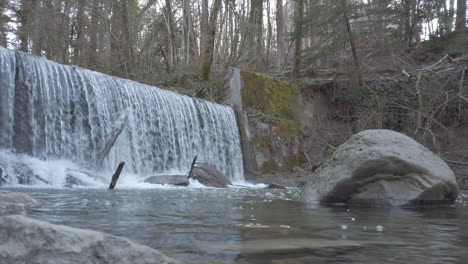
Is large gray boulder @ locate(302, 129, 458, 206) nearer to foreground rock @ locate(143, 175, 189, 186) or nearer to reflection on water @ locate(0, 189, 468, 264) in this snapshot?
reflection on water @ locate(0, 189, 468, 264)

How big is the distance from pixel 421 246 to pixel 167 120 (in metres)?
10.9

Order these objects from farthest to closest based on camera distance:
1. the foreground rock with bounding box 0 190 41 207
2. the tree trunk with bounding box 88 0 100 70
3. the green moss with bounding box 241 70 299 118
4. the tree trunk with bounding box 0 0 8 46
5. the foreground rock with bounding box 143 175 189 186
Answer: the tree trunk with bounding box 0 0 8 46, the tree trunk with bounding box 88 0 100 70, the green moss with bounding box 241 70 299 118, the foreground rock with bounding box 143 175 189 186, the foreground rock with bounding box 0 190 41 207

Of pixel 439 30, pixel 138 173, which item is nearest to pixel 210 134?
pixel 138 173

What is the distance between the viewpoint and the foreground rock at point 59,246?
1634mm

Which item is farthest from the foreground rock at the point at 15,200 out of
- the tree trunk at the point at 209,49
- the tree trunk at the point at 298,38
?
the tree trunk at the point at 298,38

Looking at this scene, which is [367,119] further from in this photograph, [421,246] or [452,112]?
[421,246]

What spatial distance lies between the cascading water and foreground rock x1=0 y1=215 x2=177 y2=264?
8.26 metres

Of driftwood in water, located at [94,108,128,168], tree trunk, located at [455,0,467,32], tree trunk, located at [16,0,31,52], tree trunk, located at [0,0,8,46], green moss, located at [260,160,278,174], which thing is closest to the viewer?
driftwood in water, located at [94,108,128,168]

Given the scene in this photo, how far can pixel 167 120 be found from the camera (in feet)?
43.3

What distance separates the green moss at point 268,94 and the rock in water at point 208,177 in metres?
5.48

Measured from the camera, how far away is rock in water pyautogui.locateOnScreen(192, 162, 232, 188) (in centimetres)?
1026

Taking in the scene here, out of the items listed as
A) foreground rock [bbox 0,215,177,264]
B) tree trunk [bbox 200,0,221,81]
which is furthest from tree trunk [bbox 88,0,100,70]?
foreground rock [bbox 0,215,177,264]

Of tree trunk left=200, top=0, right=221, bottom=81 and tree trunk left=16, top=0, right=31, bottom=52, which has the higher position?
tree trunk left=16, top=0, right=31, bottom=52

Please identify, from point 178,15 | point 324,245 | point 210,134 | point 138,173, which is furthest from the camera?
point 178,15
